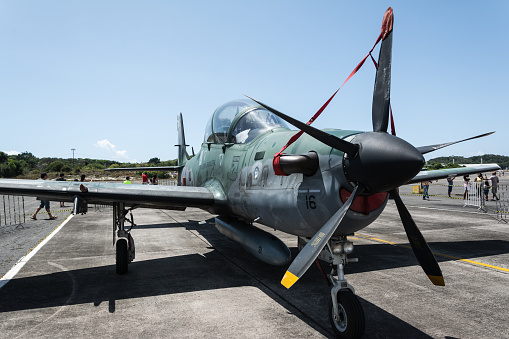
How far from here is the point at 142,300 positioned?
5.13 metres

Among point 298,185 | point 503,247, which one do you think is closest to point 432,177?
point 503,247

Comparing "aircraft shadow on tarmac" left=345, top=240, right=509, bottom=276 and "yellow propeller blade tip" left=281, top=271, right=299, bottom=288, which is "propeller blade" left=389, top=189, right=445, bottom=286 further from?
"aircraft shadow on tarmac" left=345, top=240, right=509, bottom=276

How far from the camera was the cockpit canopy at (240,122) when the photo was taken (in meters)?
6.88

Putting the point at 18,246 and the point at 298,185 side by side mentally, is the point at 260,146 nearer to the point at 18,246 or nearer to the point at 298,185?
the point at 298,185

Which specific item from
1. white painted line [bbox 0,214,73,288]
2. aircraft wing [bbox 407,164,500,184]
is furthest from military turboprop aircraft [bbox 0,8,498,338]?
aircraft wing [bbox 407,164,500,184]

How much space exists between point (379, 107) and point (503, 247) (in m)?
7.41

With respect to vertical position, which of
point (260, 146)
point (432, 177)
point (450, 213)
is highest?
point (260, 146)

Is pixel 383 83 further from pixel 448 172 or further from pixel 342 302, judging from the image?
pixel 448 172

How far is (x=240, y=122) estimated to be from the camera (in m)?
7.34

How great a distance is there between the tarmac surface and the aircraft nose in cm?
191

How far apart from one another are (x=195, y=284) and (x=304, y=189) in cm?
299

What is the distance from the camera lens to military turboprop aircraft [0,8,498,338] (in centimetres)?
346

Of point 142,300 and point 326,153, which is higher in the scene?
point 326,153

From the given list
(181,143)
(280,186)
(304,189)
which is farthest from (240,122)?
(181,143)
